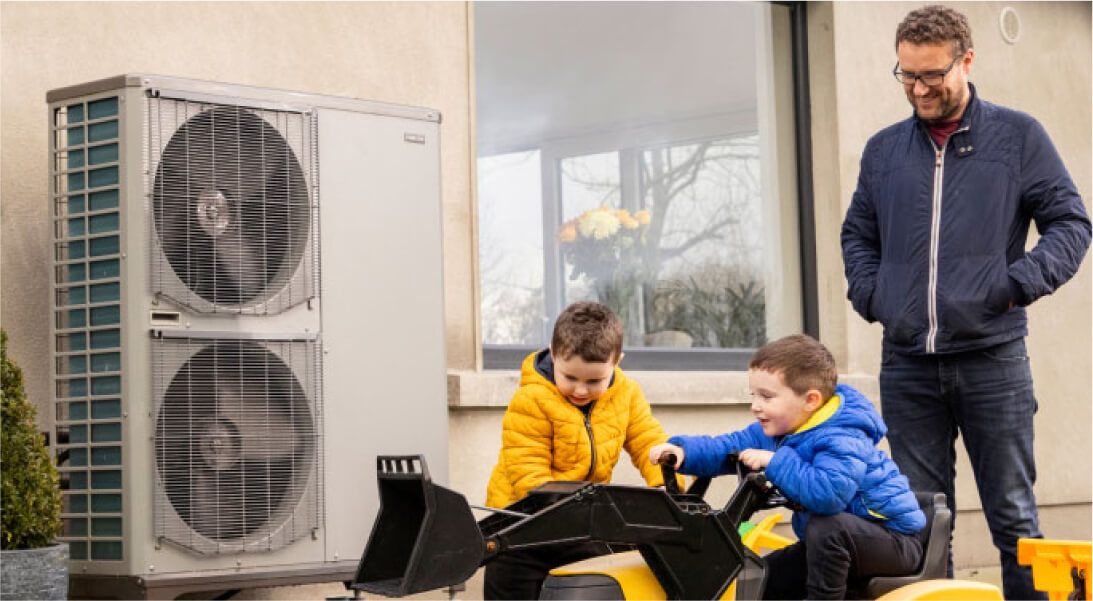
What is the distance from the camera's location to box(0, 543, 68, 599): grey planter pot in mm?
3516

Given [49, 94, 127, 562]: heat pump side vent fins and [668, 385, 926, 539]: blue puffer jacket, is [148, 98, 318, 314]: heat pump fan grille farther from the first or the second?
[668, 385, 926, 539]: blue puffer jacket

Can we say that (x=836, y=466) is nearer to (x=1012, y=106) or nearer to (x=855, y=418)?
(x=855, y=418)

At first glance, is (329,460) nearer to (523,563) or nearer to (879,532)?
(523,563)

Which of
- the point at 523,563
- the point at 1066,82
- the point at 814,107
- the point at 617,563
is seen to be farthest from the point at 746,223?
the point at 617,563

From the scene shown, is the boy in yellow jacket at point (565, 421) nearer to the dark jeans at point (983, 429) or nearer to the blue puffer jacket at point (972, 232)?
the dark jeans at point (983, 429)

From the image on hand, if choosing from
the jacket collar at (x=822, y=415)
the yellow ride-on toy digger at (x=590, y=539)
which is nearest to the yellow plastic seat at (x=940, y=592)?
the yellow ride-on toy digger at (x=590, y=539)

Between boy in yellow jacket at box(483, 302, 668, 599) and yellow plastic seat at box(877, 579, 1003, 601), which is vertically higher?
boy in yellow jacket at box(483, 302, 668, 599)

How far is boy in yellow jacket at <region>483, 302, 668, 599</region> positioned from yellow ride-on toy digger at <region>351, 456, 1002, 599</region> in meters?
0.67

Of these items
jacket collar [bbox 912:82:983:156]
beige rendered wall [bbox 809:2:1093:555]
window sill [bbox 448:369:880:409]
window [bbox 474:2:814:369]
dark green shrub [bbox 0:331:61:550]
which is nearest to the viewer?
dark green shrub [bbox 0:331:61:550]

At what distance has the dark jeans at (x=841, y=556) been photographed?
323 centimetres

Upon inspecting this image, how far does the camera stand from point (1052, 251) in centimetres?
403

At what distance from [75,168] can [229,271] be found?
545 millimetres

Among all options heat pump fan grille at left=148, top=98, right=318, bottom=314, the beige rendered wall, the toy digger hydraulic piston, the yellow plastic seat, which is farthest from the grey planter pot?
the beige rendered wall

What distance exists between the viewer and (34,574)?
354 centimetres
